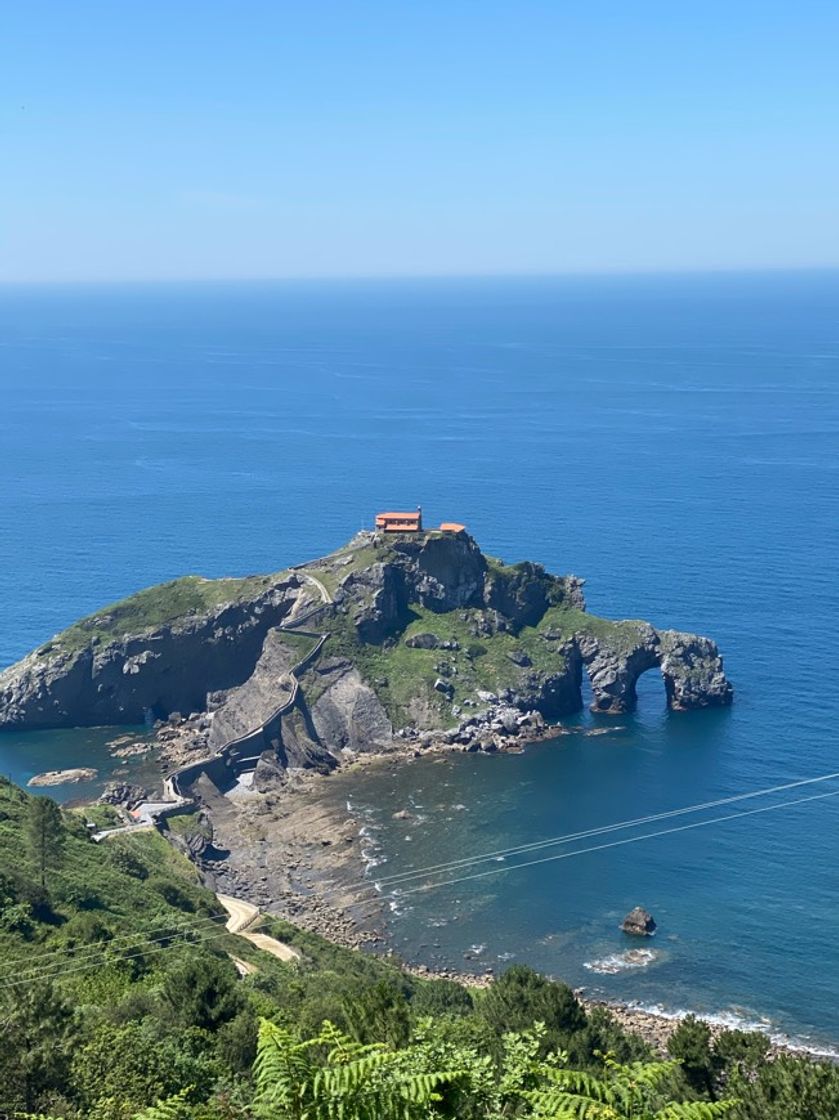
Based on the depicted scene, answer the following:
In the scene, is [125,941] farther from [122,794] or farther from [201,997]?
[122,794]

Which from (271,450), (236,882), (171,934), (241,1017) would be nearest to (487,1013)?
(241,1017)

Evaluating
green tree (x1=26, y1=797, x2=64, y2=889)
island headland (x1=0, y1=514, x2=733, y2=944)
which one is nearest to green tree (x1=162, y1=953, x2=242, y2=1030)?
green tree (x1=26, y1=797, x2=64, y2=889)

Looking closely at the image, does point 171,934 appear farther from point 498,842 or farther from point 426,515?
point 426,515

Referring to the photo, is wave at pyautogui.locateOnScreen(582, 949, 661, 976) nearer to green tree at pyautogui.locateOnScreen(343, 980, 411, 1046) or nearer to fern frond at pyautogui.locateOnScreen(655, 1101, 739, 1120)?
green tree at pyautogui.locateOnScreen(343, 980, 411, 1046)

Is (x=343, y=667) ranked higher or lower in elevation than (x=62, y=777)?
higher

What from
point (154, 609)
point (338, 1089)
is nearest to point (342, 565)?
point (154, 609)
